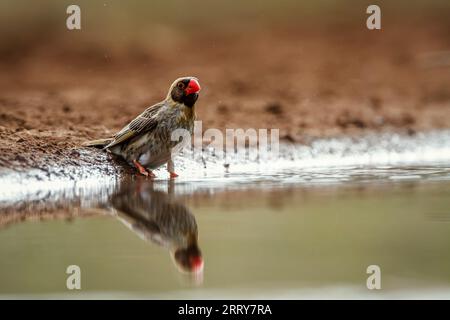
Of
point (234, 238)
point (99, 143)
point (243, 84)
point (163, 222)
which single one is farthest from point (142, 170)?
point (243, 84)

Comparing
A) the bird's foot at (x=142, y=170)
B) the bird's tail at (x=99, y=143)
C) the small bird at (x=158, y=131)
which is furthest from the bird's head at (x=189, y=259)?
the bird's tail at (x=99, y=143)

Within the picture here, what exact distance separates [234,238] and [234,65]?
33.0 feet

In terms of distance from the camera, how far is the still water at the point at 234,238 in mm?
4492

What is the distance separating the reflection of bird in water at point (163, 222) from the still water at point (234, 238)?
0.01 m

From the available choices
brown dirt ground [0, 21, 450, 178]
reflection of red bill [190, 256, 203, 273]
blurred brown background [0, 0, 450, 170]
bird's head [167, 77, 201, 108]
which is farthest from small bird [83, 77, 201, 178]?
reflection of red bill [190, 256, 203, 273]

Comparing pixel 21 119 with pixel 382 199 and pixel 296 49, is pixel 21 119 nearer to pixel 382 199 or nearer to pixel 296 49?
pixel 382 199

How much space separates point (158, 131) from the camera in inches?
312

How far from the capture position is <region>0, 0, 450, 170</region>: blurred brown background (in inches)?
433

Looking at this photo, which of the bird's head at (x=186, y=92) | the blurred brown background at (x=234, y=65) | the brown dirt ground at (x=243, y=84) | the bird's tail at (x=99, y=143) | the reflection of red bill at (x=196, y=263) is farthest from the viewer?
the blurred brown background at (x=234, y=65)

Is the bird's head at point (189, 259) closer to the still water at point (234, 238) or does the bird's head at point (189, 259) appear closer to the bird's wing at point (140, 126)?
the still water at point (234, 238)

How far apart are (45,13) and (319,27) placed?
5685mm

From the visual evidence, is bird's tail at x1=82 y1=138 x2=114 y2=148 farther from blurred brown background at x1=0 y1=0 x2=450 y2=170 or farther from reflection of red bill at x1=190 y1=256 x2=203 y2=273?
reflection of red bill at x1=190 y1=256 x2=203 y2=273

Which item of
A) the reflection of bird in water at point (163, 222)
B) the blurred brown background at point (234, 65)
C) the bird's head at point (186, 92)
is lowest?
the reflection of bird in water at point (163, 222)
